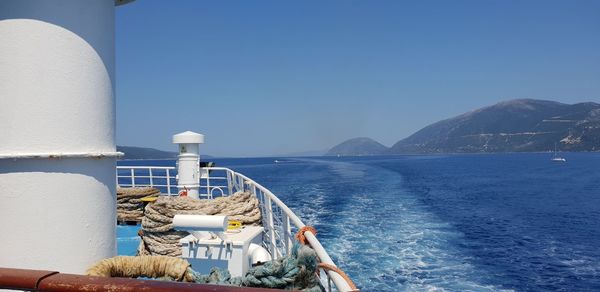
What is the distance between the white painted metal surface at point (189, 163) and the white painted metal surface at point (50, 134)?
629cm

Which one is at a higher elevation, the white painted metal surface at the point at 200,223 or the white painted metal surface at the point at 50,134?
the white painted metal surface at the point at 50,134

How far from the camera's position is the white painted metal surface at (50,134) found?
1.75 m

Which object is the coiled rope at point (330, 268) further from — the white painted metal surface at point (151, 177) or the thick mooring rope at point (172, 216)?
the white painted metal surface at point (151, 177)

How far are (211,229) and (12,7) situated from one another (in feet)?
6.49

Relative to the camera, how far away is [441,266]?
428 inches

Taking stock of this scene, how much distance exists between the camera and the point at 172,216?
487 cm

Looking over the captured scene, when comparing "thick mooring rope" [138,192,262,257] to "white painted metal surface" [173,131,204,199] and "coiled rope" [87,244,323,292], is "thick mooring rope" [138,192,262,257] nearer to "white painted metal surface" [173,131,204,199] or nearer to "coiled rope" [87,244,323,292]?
"coiled rope" [87,244,323,292]

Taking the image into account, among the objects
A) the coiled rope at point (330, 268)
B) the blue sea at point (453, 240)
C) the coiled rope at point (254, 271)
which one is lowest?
the blue sea at point (453, 240)

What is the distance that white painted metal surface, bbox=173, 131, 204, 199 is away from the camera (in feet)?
26.7

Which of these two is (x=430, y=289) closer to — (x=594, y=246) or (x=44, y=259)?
(x=44, y=259)

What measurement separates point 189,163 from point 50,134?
21.6ft

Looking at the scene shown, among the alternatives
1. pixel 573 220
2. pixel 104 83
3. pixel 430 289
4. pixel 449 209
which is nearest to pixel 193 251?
pixel 104 83

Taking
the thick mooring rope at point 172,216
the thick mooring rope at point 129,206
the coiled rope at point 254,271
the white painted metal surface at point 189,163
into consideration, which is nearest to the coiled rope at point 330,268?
the coiled rope at point 254,271

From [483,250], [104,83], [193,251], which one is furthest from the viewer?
[483,250]
